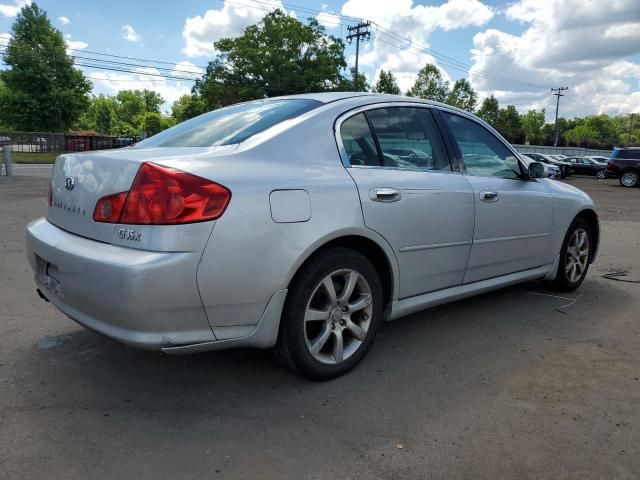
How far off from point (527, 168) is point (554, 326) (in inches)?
49.7

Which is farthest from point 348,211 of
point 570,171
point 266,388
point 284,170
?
point 570,171

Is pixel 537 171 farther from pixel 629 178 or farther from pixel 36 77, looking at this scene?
pixel 36 77

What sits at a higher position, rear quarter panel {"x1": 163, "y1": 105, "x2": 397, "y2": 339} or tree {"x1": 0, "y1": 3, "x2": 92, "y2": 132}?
tree {"x1": 0, "y1": 3, "x2": 92, "y2": 132}

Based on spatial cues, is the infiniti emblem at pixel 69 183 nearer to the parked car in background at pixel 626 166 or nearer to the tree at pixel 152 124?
the parked car in background at pixel 626 166

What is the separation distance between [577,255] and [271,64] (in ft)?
156

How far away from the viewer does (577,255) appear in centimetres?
483

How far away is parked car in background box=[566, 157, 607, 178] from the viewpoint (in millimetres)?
30641

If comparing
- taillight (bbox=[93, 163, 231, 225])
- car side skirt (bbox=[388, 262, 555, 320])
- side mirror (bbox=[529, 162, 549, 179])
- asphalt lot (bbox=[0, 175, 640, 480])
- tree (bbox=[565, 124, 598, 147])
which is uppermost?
tree (bbox=[565, 124, 598, 147])

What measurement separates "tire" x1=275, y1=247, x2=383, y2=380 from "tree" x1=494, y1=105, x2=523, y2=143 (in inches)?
2902

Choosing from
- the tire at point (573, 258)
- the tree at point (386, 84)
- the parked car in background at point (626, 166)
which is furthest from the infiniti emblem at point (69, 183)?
the tree at point (386, 84)

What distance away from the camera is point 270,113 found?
304 centimetres

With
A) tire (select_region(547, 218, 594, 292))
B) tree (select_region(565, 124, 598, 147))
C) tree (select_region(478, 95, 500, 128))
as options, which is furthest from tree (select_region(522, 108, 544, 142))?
tire (select_region(547, 218, 594, 292))

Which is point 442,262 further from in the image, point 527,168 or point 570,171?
point 570,171

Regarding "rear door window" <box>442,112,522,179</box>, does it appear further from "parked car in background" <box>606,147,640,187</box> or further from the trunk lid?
"parked car in background" <box>606,147,640,187</box>
